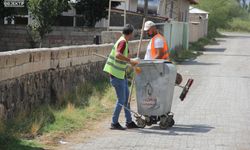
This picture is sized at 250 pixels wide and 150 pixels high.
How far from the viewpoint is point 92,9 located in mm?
27688

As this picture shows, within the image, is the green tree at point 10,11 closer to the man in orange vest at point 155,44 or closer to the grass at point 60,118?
the grass at point 60,118

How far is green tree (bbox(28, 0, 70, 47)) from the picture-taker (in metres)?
24.8

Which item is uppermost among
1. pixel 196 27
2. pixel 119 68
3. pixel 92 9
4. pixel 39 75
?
pixel 92 9

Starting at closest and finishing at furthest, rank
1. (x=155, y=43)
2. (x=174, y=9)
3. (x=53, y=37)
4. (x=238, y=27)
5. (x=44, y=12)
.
Answer: (x=155, y=43)
(x=44, y=12)
(x=53, y=37)
(x=174, y=9)
(x=238, y=27)

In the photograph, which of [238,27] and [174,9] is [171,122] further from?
[238,27]

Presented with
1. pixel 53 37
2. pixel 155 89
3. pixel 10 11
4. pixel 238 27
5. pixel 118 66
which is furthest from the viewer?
pixel 238 27

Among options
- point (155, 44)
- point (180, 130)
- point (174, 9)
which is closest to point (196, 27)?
point (174, 9)

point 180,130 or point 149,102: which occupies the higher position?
point 149,102

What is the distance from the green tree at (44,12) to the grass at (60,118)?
10.8 meters

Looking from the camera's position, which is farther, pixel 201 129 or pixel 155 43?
pixel 155 43

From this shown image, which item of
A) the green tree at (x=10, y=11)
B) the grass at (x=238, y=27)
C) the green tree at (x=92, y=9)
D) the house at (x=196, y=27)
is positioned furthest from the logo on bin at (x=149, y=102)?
the grass at (x=238, y=27)

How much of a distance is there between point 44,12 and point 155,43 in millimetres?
14854

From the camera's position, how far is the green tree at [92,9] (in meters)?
27.4

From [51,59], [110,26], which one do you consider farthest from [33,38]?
[51,59]
